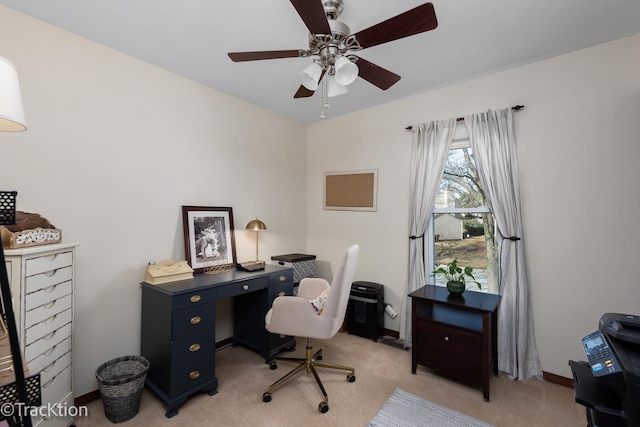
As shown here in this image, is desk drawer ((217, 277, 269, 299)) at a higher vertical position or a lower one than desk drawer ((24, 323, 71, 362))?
higher

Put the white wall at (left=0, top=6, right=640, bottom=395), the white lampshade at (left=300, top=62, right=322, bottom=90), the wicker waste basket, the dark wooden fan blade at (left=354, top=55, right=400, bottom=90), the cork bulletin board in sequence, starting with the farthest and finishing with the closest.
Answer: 1. the cork bulletin board
2. the white wall at (left=0, top=6, right=640, bottom=395)
3. the wicker waste basket
4. the dark wooden fan blade at (left=354, top=55, right=400, bottom=90)
5. the white lampshade at (left=300, top=62, right=322, bottom=90)

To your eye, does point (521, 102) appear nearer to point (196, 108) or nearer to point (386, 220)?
point (386, 220)

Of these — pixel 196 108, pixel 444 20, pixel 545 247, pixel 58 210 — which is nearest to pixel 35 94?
pixel 58 210

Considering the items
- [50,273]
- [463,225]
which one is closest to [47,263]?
[50,273]

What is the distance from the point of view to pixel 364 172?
11.4 feet

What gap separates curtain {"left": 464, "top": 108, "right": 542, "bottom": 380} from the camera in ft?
7.86

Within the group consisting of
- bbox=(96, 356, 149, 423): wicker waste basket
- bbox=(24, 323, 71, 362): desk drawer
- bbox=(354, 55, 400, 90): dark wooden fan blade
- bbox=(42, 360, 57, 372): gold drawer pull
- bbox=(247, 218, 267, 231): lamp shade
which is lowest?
bbox=(96, 356, 149, 423): wicker waste basket

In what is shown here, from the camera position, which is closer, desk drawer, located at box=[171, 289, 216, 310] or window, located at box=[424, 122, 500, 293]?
desk drawer, located at box=[171, 289, 216, 310]

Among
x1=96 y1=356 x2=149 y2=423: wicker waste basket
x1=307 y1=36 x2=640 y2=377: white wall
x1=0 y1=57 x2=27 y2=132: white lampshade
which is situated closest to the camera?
x1=0 y1=57 x2=27 y2=132: white lampshade

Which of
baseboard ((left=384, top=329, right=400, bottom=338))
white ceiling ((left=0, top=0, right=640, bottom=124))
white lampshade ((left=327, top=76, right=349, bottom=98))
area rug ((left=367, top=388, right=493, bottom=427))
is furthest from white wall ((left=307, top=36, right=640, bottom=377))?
white lampshade ((left=327, top=76, right=349, bottom=98))

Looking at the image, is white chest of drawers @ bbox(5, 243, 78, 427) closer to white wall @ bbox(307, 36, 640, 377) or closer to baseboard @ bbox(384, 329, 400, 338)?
baseboard @ bbox(384, 329, 400, 338)

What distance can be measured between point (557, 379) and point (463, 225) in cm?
142

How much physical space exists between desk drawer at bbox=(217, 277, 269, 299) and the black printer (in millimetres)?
2143

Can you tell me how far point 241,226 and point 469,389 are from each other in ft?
8.41
